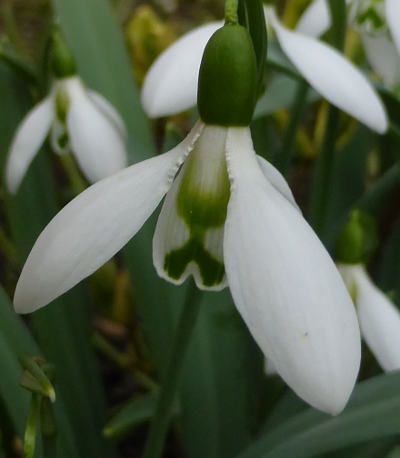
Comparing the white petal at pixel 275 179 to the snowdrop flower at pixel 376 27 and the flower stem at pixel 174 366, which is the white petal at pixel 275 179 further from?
the snowdrop flower at pixel 376 27

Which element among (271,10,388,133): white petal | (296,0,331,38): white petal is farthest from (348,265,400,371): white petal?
(296,0,331,38): white petal

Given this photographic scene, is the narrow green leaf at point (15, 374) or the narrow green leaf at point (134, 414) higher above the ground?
the narrow green leaf at point (15, 374)

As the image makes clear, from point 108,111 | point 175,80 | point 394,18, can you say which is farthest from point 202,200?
point 108,111

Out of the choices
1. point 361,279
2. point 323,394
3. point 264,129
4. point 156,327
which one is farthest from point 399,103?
point 323,394

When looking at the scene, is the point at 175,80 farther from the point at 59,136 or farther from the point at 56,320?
the point at 56,320

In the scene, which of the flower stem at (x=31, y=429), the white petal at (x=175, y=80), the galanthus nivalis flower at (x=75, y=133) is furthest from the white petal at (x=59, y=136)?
the flower stem at (x=31, y=429)

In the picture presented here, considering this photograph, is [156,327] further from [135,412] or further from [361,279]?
[361,279]

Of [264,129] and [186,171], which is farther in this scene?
[264,129]

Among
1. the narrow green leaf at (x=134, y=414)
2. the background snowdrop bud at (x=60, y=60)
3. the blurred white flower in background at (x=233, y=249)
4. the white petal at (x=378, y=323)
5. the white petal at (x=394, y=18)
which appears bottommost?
the narrow green leaf at (x=134, y=414)
